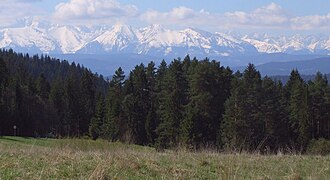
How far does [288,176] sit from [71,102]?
225 ft

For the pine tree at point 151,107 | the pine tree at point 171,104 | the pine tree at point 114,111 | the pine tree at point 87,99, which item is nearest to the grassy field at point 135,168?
the pine tree at point 171,104

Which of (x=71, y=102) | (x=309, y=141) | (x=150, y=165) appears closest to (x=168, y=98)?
(x=309, y=141)

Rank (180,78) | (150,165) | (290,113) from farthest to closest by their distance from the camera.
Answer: (180,78), (290,113), (150,165)

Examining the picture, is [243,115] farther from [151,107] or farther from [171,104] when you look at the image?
[151,107]

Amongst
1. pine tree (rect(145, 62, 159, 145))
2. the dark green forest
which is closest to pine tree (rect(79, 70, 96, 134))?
the dark green forest

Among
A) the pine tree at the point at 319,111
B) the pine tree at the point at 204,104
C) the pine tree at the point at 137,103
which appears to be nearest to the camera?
the pine tree at the point at 204,104

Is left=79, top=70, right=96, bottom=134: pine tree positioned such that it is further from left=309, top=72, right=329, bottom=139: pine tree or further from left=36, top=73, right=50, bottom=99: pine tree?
left=309, top=72, right=329, bottom=139: pine tree

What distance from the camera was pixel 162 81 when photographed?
55594mm

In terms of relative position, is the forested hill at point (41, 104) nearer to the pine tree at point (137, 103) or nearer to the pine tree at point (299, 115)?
the pine tree at point (137, 103)

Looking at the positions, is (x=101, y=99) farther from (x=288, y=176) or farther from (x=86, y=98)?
(x=288, y=176)

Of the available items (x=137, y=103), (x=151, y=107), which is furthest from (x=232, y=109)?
(x=137, y=103)

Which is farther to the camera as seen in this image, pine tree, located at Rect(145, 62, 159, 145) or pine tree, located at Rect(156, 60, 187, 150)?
pine tree, located at Rect(145, 62, 159, 145)

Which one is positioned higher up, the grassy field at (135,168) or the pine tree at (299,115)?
the grassy field at (135,168)

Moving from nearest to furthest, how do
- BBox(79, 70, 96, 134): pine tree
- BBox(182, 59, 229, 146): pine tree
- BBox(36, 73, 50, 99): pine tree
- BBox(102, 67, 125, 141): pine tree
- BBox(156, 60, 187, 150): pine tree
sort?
BBox(182, 59, 229, 146): pine tree, BBox(156, 60, 187, 150): pine tree, BBox(102, 67, 125, 141): pine tree, BBox(79, 70, 96, 134): pine tree, BBox(36, 73, 50, 99): pine tree
